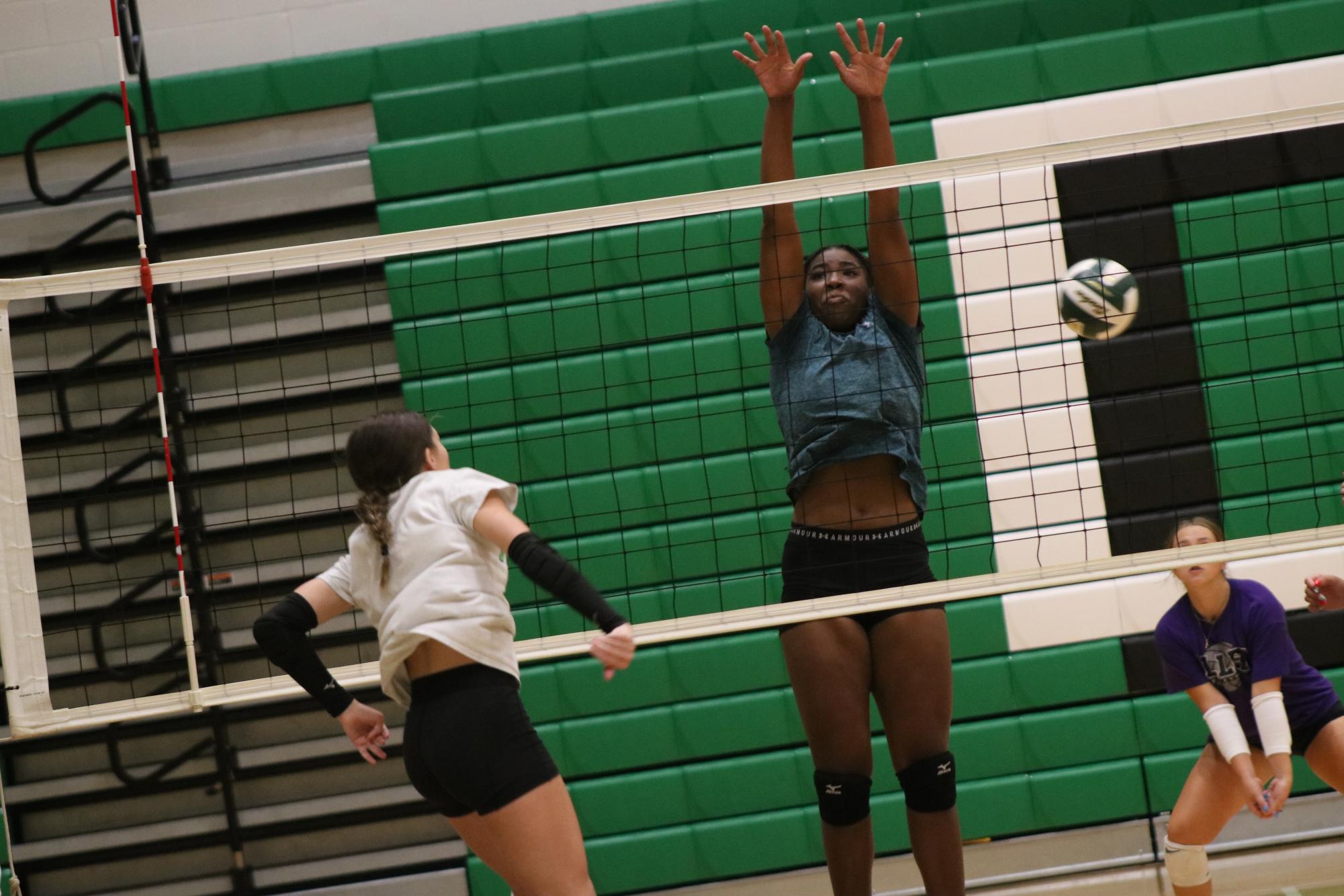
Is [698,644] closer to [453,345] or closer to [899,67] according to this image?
[453,345]

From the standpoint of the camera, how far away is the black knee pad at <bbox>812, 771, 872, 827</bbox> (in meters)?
2.98

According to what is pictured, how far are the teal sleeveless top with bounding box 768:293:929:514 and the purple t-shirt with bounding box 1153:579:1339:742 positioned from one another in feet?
4.55

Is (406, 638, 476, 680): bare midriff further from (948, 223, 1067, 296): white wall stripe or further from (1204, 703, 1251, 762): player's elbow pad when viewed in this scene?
(948, 223, 1067, 296): white wall stripe

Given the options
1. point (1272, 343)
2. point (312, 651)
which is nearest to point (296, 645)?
point (312, 651)

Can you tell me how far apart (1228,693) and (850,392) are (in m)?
1.92

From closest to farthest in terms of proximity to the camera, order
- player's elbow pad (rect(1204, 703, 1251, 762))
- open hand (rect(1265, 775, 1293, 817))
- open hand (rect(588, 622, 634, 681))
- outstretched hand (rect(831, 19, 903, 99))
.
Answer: open hand (rect(588, 622, 634, 681))
outstretched hand (rect(831, 19, 903, 99))
open hand (rect(1265, 775, 1293, 817))
player's elbow pad (rect(1204, 703, 1251, 762))

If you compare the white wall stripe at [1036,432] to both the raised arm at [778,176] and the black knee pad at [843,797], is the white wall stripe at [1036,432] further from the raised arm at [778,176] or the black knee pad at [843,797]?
the black knee pad at [843,797]

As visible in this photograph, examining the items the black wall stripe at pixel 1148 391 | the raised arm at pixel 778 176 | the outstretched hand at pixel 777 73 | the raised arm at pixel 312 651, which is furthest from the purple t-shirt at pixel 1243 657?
the raised arm at pixel 312 651

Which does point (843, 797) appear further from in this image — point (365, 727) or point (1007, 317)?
point (1007, 317)

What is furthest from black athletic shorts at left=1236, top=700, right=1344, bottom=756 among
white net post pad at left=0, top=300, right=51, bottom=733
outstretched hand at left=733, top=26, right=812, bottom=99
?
white net post pad at left=0, top=300, right=51, bottom=733

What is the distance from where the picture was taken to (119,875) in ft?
16.7

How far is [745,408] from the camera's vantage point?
5.04 metres

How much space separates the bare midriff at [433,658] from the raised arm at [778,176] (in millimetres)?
1243

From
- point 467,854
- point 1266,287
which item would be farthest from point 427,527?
point 1266,287
